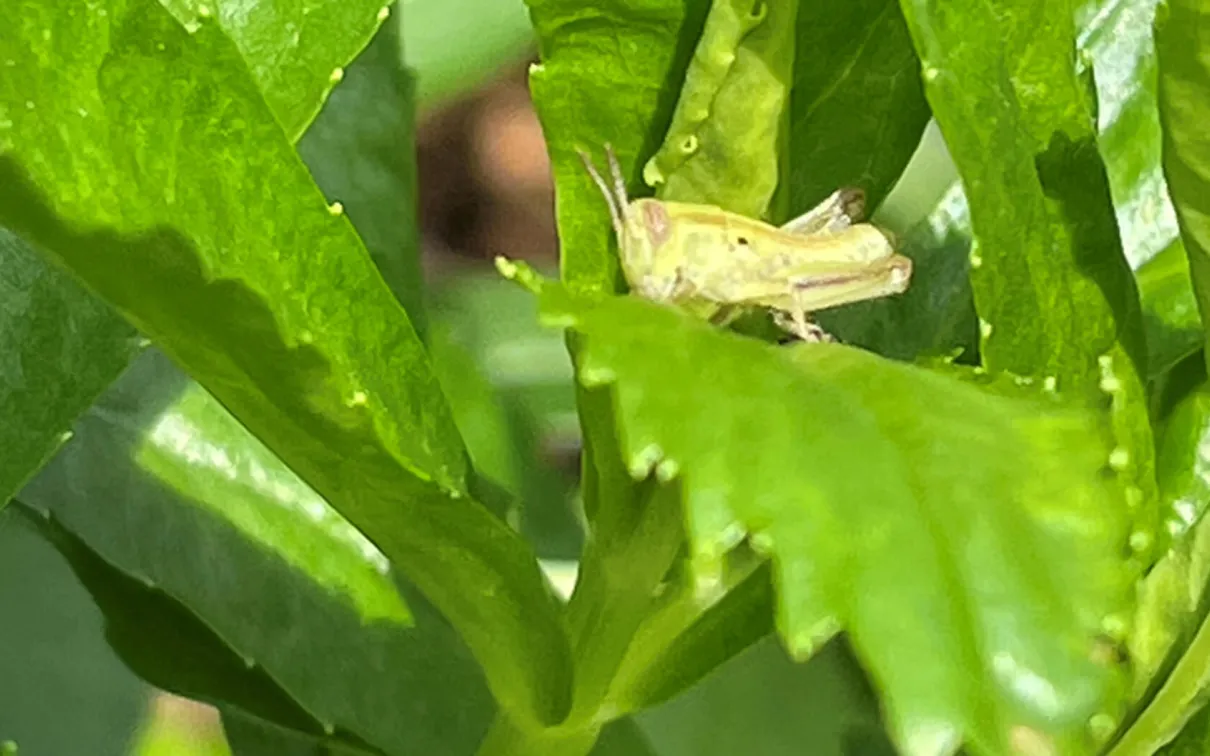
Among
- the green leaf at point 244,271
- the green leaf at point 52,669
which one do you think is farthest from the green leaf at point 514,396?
the green leaf at point 244,271

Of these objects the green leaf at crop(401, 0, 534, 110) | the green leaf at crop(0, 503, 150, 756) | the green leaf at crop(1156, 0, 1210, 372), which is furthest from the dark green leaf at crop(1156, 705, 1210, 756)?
the green leaf at crop(401, 0, 534, 110)

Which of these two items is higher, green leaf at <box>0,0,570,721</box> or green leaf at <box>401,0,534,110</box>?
green leaf at <box>0,0,570,721</box>

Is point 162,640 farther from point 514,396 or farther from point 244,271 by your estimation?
point 244,271

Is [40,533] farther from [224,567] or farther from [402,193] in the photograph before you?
[402,193]

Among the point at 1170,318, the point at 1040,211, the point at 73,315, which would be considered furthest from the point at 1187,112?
the point at 73,315

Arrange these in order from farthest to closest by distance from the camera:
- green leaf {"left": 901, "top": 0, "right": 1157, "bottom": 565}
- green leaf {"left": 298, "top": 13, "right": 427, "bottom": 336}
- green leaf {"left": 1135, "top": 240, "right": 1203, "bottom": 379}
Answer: green leaf {"left": 298, "top": 13, "right": 427, "bottom": 336} → green leaf {"left": 1135, "top": 240, "right": 1203, "bottom": 379} → green leaf {"left": 901, "top": 0, "right": 1157, "bottom": 565}

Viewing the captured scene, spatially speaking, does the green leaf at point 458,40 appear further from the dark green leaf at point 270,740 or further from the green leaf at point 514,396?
the dark green leaf at point 270,740

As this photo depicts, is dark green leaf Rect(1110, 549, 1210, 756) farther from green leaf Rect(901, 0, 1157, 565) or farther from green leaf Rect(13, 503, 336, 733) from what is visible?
green leaf Rect(13, 503, 336, 733)
